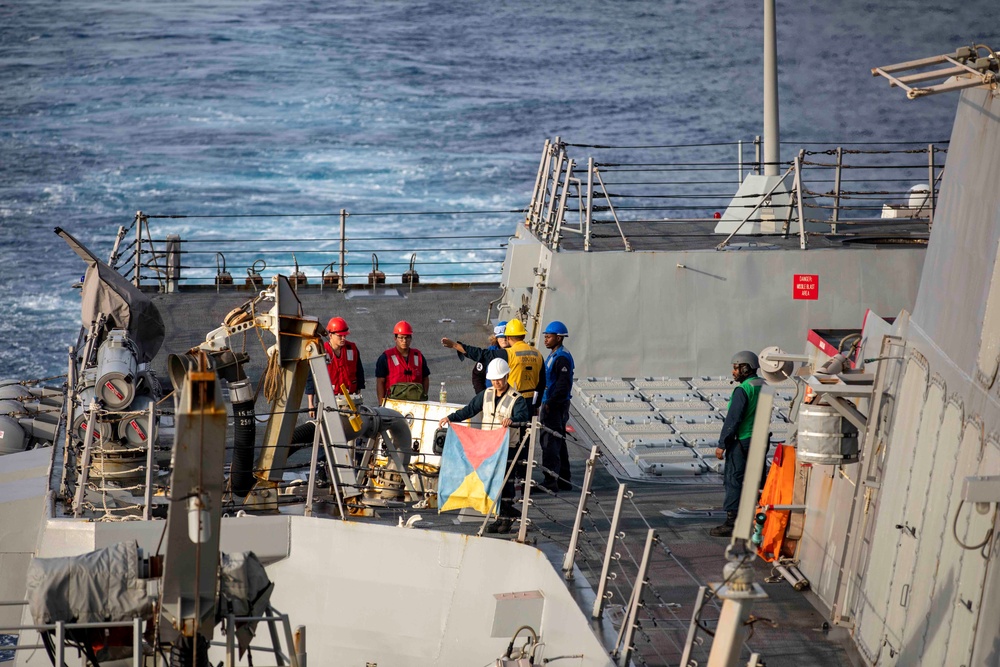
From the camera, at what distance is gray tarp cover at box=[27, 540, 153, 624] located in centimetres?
606

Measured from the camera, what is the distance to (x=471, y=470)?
8766mm

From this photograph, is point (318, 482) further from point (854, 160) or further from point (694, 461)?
point (854, 160)

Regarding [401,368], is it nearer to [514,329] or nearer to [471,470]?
[514,329]

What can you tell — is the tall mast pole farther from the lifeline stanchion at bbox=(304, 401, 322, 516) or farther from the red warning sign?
the lifeline stanchion at bbox=(304, 401, 322, 516)

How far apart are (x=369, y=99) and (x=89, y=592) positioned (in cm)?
3778

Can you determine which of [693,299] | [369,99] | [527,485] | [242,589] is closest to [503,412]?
[527,485]

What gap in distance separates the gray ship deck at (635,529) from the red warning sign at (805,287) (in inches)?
132

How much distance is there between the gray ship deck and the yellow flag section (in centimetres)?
39

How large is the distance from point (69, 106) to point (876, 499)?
39.7 m

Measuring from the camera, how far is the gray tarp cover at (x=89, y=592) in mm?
6059

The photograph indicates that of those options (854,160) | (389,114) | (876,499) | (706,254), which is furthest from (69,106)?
(876,499)

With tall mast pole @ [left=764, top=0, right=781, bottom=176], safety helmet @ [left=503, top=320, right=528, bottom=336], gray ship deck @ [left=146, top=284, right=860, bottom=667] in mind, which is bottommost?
gray ship deck @ [left=146, top=284, right=860, bottom=667]

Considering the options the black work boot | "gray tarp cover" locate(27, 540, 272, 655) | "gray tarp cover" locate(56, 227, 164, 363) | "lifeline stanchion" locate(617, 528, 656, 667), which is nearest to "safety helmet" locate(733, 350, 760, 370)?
the black work boot

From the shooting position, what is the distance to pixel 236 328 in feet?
32.7
